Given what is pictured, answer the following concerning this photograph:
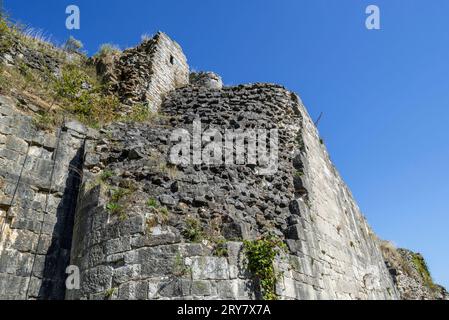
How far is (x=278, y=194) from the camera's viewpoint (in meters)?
7.60

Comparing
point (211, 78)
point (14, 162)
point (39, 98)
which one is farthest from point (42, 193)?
point (211, 78)

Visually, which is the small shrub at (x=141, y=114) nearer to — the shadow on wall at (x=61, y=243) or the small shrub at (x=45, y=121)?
the small shrub at (x=45, y=121)

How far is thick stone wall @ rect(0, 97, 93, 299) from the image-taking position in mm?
5266

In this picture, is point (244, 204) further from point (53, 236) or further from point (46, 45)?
point (46, 45)

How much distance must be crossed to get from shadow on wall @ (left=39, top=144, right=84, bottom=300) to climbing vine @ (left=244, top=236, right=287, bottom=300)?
2728 mm

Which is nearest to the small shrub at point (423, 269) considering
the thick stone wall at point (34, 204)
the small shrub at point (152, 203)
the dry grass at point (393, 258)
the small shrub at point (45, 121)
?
the dry grass at point (393, 258)

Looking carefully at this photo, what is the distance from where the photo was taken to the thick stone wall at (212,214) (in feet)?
15.6

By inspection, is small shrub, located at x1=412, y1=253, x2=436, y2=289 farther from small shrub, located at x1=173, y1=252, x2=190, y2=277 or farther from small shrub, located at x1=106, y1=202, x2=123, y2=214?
small shrub, located at x1=106, y1=202, x2=123, y2=214

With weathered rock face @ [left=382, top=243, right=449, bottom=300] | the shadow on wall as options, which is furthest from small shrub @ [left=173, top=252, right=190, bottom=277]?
weathered rock face @ [left=382, top=243, right=449, bottom=300]

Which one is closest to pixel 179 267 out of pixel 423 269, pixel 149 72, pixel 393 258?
pixel 149 72

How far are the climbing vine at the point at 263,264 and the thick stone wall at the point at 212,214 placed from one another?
5.0 inches

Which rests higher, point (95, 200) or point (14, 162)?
point (14, 162)
